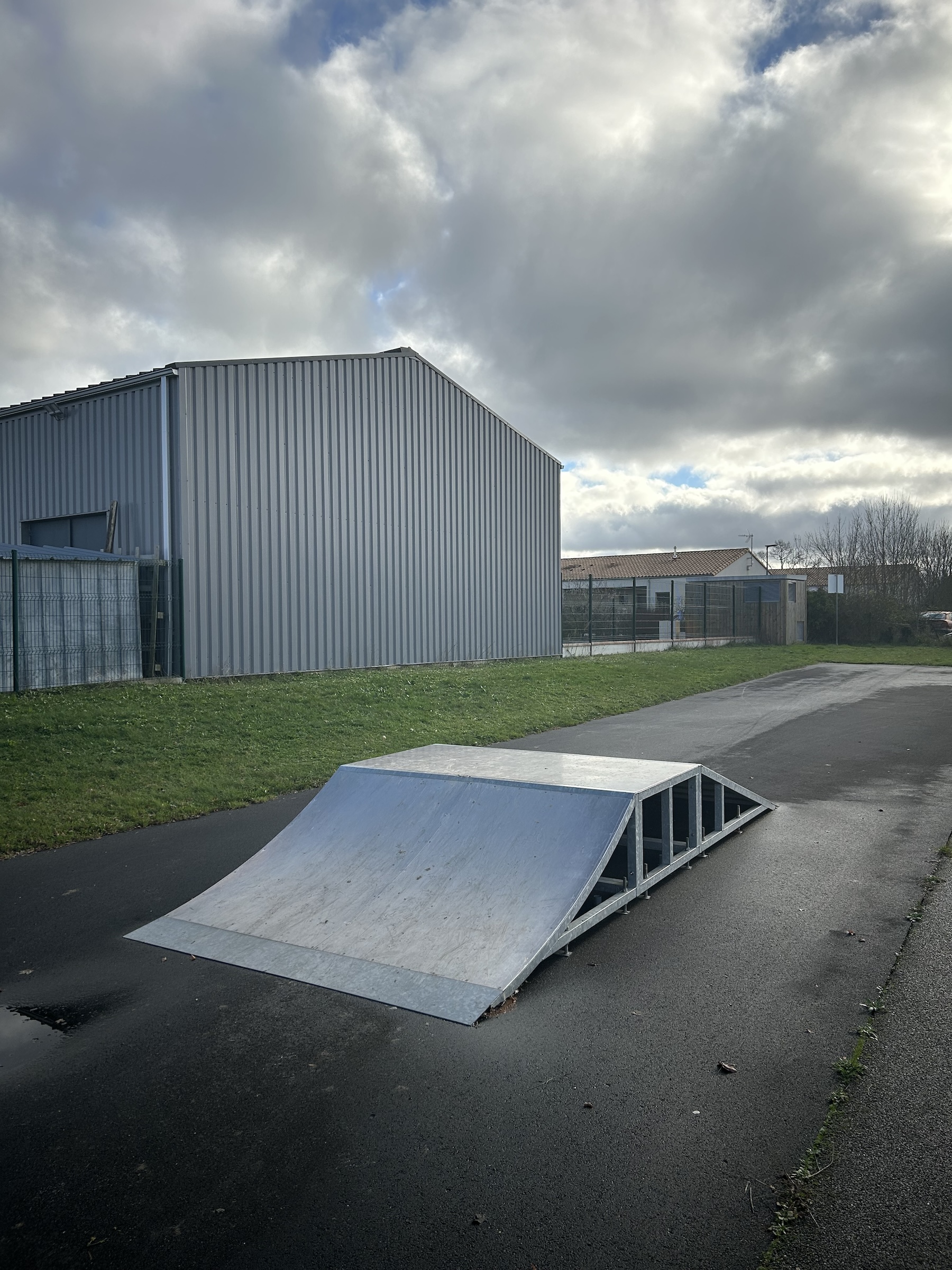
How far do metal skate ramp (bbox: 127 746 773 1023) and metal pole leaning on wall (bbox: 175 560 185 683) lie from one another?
10877 millimetres

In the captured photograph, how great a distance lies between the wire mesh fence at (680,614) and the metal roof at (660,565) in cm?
2071

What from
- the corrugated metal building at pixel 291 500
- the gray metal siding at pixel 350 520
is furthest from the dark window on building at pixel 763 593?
the corrugated metal building at pixel 291 500

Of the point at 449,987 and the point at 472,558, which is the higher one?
the point at 472,558

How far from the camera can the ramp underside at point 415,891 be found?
13.6ft

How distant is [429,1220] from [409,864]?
273 centimetres

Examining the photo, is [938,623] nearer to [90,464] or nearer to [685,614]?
[685,614]

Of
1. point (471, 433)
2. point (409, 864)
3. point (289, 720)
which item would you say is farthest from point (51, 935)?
point (471, 433)

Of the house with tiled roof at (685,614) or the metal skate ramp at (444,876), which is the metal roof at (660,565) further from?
the metal skate ramp at (444,876)

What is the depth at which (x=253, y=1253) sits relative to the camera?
237cm

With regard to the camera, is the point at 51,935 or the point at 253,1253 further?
the point at 51,935

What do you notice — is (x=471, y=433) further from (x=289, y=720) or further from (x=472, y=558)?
(x=289, y=720)

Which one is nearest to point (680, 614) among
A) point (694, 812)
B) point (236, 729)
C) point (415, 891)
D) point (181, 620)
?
point (181, 620)

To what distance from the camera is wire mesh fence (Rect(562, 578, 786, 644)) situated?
28.7m

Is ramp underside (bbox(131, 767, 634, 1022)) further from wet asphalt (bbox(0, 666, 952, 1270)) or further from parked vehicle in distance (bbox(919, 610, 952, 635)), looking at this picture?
parked vehicle in distance (bbox(919, 610, 952, 635))
